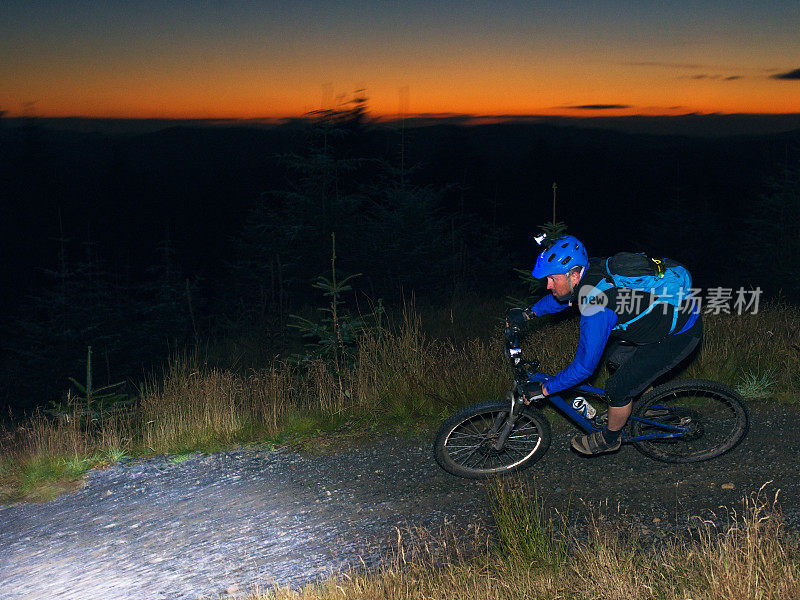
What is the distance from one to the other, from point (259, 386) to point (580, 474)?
384 centimetres

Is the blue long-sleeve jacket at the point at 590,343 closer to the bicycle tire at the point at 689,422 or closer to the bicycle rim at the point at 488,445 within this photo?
the bicycle rim at the point at 488,445

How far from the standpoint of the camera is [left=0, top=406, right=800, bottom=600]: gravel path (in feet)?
15.6

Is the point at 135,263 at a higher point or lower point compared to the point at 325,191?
lower

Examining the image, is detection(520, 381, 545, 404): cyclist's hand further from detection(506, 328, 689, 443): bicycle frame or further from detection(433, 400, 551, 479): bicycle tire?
detection(433, 400, 551, 479): bicycle tire

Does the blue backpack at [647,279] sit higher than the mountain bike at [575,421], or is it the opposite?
the blue backpack at [647,279]

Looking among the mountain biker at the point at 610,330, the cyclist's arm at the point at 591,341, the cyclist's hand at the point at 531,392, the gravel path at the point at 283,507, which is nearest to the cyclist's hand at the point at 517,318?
the mountain biker at the point at 610,330

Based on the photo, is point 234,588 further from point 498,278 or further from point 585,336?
point 498,278

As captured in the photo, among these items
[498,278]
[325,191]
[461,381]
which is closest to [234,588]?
[461,381]

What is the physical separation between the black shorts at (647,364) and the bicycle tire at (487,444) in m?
0.68

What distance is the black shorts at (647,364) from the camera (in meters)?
5.39

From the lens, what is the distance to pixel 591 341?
199 inches

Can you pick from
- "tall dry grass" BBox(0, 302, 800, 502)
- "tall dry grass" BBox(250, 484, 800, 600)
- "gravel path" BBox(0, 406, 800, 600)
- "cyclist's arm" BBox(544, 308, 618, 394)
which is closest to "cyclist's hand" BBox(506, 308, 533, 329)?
"cyclist's arm" BBox(544, 308, 618, 394)

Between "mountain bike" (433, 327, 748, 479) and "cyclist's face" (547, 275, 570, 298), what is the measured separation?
1.57ft

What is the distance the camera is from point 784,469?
18.7ft
